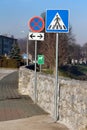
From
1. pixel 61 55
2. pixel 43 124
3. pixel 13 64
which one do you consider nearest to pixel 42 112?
pixel 43 124

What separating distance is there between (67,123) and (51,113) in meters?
2.29

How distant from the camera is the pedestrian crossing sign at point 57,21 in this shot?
12023mm

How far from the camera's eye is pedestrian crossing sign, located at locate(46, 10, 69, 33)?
12023 mm

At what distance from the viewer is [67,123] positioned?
1103cm

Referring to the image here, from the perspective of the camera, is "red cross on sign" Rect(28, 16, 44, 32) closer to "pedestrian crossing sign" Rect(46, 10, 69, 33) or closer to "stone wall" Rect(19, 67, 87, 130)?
"stone wall" Rect(19, 67, 87, 130)

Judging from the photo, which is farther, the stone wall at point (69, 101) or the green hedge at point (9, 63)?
the green hedge at point (9, 63)

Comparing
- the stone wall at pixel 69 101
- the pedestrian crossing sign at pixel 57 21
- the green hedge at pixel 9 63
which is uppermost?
the pedestrian crossing sign at pixel 57 21

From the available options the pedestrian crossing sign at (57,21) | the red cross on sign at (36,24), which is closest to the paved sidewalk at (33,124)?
the pedestrian crossing sign at (57,21)

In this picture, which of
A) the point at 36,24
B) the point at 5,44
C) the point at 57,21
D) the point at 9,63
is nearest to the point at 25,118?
the point at 57,21

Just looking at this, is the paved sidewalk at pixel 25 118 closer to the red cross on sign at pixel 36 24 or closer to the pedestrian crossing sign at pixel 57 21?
the pedestrian crossing sign at pixel 57 21

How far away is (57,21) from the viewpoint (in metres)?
12.1

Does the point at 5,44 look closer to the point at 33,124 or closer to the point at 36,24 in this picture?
the point at 36,24

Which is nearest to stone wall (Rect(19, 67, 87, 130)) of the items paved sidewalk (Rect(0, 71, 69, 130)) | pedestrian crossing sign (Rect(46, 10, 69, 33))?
paved sidewalk (Rect(0, 71, 69, 130))

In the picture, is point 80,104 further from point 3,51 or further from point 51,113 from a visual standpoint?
point 3,51
